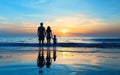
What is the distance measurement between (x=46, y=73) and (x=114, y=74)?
375 centimetres

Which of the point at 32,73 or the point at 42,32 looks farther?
the point at 42,32

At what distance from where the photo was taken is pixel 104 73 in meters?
13.3

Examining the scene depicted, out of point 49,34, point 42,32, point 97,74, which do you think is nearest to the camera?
point 97,74

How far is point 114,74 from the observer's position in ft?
42.5

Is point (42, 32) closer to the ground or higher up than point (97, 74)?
higher up

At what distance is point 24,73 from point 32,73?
1.49 ft

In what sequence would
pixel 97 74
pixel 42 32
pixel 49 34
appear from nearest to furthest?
pixel 97 74 → pixel 42 32 → pixel 49 34

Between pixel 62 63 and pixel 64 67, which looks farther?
pixel 62 63

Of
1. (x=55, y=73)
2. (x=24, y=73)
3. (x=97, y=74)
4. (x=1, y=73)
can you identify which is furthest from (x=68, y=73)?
(x=1, y=73)

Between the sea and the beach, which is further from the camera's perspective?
the sea

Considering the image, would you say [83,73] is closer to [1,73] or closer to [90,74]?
[90,74]

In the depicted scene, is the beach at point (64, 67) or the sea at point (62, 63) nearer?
the beach at point (64, 67)

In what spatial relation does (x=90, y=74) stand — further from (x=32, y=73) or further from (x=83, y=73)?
(x=32, y=73)

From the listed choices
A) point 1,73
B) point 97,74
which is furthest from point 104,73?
point 1,73
